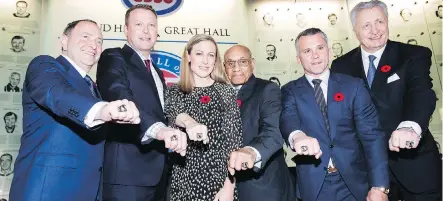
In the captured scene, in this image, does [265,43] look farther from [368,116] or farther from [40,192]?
[40,192]

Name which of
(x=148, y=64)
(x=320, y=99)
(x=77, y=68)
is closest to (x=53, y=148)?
(x=77, y=68)

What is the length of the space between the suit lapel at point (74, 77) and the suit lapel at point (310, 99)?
1.19 meters

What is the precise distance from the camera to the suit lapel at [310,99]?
201 centimetres

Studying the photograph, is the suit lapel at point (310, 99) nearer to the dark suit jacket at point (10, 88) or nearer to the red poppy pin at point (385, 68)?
the red poppy pin at point (385, 68)

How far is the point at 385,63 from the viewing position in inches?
93.6

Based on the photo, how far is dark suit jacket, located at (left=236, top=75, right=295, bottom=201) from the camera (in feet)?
6.88

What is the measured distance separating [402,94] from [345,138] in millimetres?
587

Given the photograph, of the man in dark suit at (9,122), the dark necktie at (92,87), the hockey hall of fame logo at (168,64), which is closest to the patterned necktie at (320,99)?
the dark necktie at (92,87)

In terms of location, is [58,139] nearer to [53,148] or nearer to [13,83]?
[53,148]

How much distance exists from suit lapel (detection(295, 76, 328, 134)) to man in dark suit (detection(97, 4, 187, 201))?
2.70 ft

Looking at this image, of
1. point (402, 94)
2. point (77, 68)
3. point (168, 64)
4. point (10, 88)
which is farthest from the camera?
point (168, 64)

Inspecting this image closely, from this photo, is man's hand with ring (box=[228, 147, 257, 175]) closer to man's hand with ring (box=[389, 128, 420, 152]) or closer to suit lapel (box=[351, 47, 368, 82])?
man's hand with ring (box=[389, 128, 420, 152])

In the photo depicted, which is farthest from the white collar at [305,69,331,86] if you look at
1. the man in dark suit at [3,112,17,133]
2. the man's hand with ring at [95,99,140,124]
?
the man in dark suit at [3,112,17,133]

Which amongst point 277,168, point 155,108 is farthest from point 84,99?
point 277,168
